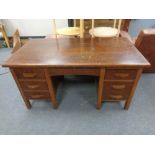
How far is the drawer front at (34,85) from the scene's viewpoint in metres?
1.24

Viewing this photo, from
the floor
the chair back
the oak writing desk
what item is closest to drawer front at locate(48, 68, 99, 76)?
the oak writing desk

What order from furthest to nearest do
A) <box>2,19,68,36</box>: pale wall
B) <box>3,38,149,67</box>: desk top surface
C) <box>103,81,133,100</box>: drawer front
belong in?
<box>2,19,68,36</box>: pale wall
<box>103,81,133,100</box>: drawer front
<box>3,38,149,67</box>: desk top surface

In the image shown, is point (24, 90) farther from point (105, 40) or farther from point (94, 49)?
point (105, 40)

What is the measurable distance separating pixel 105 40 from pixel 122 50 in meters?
0.31

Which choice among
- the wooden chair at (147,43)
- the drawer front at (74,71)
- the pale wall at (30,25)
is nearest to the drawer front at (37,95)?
the drawer front at (74,71)

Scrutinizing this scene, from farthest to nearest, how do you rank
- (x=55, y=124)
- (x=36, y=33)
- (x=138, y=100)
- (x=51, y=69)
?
(x=36, y=33)
(x=138, y=100)
(x=55, y=124)
(x=51, y=69)

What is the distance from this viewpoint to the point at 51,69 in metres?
1.13

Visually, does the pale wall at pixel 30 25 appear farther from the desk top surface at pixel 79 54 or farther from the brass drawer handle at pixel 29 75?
the brass drawer handle at pixel 29 75

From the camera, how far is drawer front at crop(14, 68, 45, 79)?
3.72ft

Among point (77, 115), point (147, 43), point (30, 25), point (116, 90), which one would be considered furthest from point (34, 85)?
point (30, 25)

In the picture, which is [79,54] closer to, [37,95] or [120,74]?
[120,74]

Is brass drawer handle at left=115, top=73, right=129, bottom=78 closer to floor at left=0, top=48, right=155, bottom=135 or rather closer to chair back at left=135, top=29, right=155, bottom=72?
floor at left=0, top=48, right=155, bottom=135

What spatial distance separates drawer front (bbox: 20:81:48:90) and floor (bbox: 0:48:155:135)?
1.18ft

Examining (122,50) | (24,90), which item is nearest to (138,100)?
(122,50)
